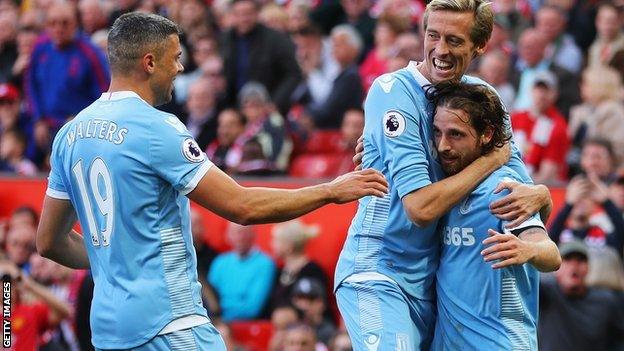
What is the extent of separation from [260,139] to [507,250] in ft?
24.6

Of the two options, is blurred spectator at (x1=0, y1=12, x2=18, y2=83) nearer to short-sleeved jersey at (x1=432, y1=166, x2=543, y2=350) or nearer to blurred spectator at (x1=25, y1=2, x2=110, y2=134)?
blurred spectator at (x1=25, y1=2, x2=110, y2=134)

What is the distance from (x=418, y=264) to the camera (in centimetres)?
664

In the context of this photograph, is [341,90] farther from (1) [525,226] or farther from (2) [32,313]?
(1) [525,226]

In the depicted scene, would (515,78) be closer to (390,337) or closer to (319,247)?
(319,247)

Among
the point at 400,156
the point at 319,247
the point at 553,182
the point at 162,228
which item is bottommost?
the point at 319,247

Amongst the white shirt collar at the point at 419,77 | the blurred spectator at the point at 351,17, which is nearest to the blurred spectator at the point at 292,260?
the blurred spectator at the point at 351,17

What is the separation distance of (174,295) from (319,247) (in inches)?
256

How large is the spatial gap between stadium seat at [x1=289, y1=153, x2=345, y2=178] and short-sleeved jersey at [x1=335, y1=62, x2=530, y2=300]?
6.45 metres

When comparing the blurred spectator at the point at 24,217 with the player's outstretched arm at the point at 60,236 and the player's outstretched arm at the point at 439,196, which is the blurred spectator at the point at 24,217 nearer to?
the player's outstretched arm at the point at 60,236

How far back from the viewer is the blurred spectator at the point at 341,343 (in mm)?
10906

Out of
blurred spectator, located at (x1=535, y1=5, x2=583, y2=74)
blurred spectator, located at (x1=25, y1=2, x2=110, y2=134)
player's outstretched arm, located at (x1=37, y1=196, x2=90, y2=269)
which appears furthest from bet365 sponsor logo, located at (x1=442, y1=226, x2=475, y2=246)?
blurred spectator, located at (x1=25, y1=2, x2=110, y2=134)

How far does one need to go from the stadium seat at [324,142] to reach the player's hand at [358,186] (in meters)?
7.29

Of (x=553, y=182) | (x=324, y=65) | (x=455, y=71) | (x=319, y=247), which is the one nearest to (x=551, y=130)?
(x=553, y=182)

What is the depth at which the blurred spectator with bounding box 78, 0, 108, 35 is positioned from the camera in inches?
644
